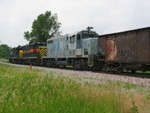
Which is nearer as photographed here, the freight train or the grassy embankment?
the grassy embankment

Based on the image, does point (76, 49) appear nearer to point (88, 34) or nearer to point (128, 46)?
point (88, 34)

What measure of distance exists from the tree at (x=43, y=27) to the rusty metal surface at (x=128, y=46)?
5489cm

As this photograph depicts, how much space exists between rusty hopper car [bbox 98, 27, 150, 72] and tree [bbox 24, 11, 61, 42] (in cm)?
5438

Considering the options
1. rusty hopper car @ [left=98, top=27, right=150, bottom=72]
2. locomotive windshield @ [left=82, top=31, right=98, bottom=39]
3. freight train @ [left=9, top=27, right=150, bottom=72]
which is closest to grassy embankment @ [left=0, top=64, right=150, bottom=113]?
rusty hopper car @ [left=98, top=27, right=150, bottom=72]

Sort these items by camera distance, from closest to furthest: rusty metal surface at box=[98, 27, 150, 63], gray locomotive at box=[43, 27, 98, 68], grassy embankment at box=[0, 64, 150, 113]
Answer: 1. grassy embankment at box=[0, 64, 150, 113]
2. rusty metal surface at box=[98, 27, 150, 63]
3. gray locomotive at box=[43, 27, 98, 68]

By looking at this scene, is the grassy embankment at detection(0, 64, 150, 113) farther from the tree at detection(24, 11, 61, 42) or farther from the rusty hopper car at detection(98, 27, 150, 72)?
the tree at detection(24, 11, 61, 42)

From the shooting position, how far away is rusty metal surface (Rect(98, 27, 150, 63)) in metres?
15.9

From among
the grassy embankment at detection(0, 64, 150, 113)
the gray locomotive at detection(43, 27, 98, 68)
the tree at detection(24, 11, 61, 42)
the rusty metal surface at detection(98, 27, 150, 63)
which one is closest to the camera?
the grassy embankment at detection(0, 64, 150, 113)

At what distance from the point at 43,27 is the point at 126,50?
60250 millimetres

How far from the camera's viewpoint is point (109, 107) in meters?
5.21

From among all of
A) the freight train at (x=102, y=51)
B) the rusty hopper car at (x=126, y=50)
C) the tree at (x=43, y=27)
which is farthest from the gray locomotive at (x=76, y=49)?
the tree at (x=43, y=27)

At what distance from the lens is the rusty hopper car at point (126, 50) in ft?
52.4

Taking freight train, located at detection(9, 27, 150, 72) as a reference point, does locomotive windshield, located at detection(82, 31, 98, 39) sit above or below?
above

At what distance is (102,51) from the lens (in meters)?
21.4
